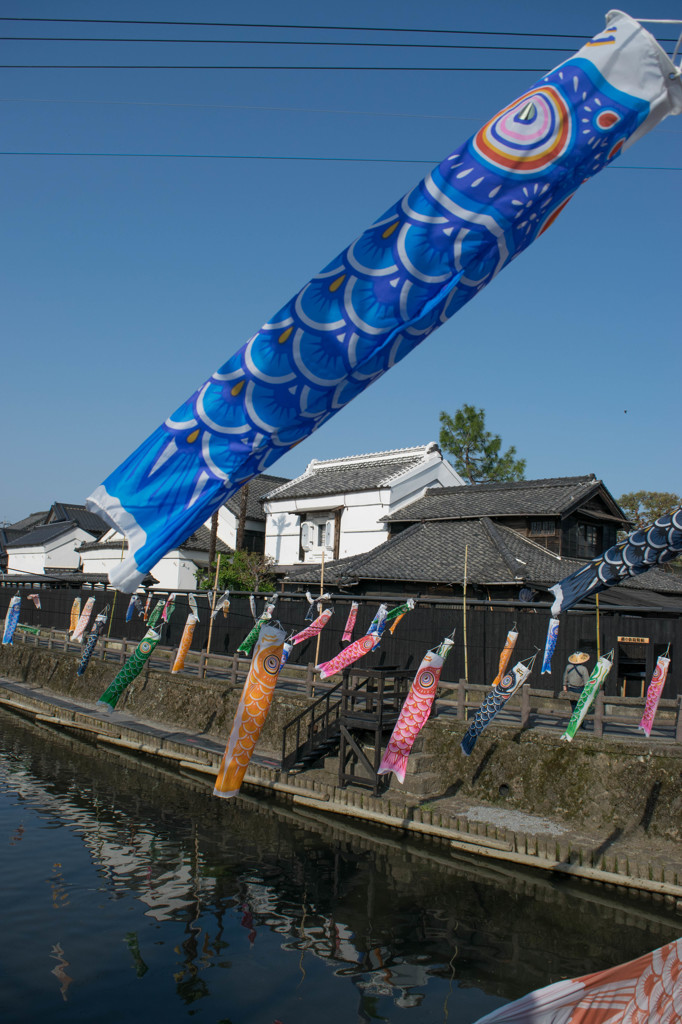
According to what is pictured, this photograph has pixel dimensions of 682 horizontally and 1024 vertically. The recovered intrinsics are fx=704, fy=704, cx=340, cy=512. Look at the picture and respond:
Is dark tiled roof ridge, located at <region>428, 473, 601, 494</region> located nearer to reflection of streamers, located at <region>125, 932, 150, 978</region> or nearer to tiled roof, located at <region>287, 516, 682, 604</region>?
tiled roof, located at <region>287, 516, 682, 604</region>

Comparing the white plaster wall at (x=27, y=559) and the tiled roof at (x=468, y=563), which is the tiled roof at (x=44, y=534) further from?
the tiled roof at (x=468, y=563)

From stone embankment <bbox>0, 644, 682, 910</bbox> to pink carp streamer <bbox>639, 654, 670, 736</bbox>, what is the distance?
0.72 metres

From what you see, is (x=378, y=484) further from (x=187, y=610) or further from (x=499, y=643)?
(x=499, y=643)

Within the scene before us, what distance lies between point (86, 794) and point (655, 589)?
891 inches

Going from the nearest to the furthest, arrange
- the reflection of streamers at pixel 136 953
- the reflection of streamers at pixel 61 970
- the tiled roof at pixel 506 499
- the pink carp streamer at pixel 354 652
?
the reflection of streamers at pixel 61 970
the reflection of streamers at pixel 136 953
the pink carp streamer at pixel 354 652
the tiled roof at pixel 506 499

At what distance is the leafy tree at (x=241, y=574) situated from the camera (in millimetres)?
34875

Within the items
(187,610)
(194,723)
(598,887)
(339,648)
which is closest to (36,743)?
(194,723)

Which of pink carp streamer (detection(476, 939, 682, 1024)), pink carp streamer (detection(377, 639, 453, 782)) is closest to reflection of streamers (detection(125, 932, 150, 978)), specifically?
pink carp streamer (detection(377, 639, 453, 782))

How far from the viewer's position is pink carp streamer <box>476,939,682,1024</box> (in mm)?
3523

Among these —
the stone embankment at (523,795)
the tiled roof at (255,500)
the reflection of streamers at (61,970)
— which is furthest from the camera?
the tiled roof at (255,500)

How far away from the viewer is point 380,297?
10.8ft

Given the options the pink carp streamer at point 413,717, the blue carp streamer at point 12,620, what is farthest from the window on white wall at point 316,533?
the pink carp streamer at point 413,717

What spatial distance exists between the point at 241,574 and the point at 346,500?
6.76 meters

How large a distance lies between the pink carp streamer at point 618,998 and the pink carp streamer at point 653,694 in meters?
11.8
